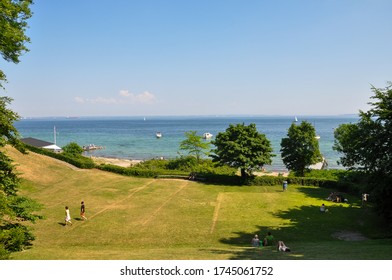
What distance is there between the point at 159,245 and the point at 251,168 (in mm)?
21972

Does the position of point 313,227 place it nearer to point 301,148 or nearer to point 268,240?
point 268,240

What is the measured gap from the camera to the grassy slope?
15908 millimetres

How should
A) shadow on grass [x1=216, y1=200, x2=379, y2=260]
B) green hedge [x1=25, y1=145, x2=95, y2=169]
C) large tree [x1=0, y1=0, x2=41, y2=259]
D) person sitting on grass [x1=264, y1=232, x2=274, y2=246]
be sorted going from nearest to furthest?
1. large tree [x1=0, y1=0, x2=41, y2=259]
2. person sitting on grass [x1=264, y1=232, x2=274, y2=246]
3. shadow on grass [x1=216, y1=200, x2=379, y2=260]
4. green hedge [x1=25, y1=145, x2=95, y2=169]

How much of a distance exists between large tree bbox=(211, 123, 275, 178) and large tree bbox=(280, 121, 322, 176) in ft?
27.4

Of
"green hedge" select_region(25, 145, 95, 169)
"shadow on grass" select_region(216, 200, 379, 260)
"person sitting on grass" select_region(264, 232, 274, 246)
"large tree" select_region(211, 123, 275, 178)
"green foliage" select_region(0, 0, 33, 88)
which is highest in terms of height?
"green foliage" select_region(0, 0, 33, 88)

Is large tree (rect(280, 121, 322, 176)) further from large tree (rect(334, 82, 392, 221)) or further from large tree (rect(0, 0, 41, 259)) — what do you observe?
large tree (rect(0, 0, 41, 259))

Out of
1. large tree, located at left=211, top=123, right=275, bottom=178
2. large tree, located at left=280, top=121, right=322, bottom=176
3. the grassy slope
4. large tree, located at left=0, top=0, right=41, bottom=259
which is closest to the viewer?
large tree, located at left=0, top=0, right=41, bottom=259

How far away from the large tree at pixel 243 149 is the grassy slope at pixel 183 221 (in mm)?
3209

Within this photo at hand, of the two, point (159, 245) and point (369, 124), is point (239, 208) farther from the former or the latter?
point (369, 124)

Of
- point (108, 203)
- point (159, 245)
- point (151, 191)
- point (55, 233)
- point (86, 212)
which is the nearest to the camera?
point (159, 245)

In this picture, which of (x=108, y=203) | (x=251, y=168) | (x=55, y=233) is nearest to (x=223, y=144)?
(x=251, y=168)

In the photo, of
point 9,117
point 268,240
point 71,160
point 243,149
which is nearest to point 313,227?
point 268,240

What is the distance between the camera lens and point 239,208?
28.5 metres

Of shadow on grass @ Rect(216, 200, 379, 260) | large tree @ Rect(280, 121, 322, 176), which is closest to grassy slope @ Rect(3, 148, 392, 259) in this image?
shadow on grass @ Rect(216, 200, 379, 260)
